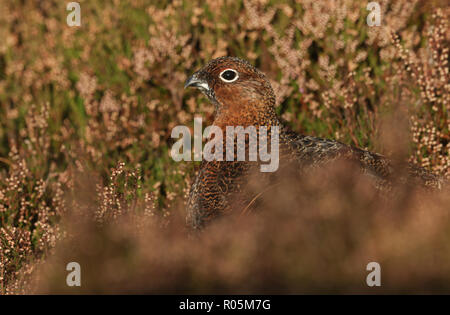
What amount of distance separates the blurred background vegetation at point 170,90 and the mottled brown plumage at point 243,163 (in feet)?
1.33

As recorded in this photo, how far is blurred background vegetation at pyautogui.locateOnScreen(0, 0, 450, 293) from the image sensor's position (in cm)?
374

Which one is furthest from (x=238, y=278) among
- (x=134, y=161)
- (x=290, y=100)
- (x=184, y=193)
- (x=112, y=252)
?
(x=290, y=100)

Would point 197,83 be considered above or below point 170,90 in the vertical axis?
below

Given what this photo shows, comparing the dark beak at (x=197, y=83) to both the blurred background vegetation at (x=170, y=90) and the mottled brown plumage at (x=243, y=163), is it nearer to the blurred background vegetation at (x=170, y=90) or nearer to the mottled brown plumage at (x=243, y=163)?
the mottled brown plumage at (x=243, y=163)

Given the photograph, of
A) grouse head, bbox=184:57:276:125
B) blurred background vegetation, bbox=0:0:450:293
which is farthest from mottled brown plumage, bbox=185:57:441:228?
blurred background vegetation, bbox=0:0:450:293

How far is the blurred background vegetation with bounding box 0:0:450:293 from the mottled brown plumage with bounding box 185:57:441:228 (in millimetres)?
406

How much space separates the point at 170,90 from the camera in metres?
4.85

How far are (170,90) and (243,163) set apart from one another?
2.11 metres

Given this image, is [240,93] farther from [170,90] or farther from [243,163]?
[170,90]

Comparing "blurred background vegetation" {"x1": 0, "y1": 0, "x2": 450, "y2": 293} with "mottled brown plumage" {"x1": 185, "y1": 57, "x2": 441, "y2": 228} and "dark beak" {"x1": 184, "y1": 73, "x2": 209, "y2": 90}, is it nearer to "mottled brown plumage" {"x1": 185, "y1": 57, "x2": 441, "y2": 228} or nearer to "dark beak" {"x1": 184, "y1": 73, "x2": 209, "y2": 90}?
"mottled brown plumage" {"x1": 185, "y1": 57, "x2": 441, "y2": 228}

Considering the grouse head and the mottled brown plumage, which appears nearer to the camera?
the mottled brown plumage

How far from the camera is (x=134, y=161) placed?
4.25 metres

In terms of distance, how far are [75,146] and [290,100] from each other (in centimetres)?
186

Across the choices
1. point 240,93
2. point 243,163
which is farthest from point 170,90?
point 243,163
